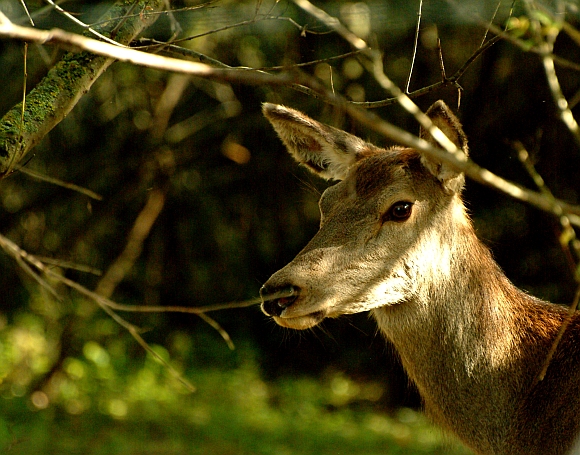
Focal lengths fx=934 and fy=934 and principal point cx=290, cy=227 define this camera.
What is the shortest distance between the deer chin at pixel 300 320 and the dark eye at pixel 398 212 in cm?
53

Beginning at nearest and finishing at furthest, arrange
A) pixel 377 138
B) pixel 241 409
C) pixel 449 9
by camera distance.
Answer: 1. pixel 449 9
2. pixel 377 138
3. pixel 241 409

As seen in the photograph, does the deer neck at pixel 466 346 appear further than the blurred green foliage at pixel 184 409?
No

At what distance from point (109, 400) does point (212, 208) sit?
2077 millimetres

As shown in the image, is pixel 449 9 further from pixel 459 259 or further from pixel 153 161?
pixel 153 161

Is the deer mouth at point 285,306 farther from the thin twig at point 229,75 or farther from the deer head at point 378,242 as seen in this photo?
the thin twig at point 229,75

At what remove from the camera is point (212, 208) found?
903cm

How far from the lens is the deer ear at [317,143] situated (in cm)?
437

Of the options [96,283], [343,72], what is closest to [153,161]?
[96,283]

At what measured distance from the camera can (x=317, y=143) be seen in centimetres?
450

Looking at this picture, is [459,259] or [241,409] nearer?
[459,259]

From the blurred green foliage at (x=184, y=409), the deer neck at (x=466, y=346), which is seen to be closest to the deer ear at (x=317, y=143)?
the deer neck at (x=466, y=346)

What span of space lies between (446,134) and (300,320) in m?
0.98

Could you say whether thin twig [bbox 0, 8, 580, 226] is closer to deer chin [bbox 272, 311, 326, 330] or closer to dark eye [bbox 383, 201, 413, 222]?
deer chin [bbox 272, 311, 326, 330]

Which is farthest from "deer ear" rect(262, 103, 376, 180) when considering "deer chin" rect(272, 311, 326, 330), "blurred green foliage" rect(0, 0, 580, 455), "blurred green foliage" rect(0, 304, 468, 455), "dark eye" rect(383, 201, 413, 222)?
"blurred green foliage" rect(0, 304, 468, 455)
